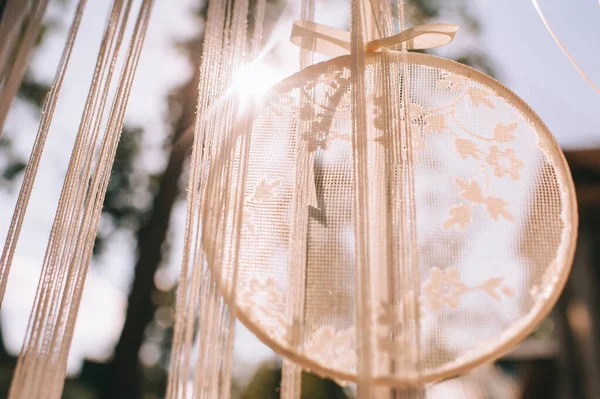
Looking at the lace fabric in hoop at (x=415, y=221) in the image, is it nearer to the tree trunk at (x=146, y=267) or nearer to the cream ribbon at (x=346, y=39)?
the cream ribbon at (x=346, y=39)

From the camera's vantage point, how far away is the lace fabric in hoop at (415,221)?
0.59 m

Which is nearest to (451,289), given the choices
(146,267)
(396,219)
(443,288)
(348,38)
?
(443,288)

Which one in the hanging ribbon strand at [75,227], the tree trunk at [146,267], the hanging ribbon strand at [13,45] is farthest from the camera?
the tree trunk at [146,267]

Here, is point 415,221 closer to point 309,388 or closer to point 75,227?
point 75,227

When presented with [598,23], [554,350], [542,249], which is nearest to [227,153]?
[542,249]

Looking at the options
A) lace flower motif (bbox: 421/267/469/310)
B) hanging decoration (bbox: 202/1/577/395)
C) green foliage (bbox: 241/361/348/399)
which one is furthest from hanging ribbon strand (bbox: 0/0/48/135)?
green foliage (bbox: 241/361/348/399)

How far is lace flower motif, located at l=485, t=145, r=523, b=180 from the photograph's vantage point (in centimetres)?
67

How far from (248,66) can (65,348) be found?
0.46 meters

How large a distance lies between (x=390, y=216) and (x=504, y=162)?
0.65 feet

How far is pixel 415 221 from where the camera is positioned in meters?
0.61

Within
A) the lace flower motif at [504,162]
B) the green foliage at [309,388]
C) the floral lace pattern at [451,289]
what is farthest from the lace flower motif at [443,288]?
the green foliage at [309,388]

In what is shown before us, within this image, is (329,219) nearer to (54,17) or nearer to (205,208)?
(205,208)

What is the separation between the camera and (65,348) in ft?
1.99

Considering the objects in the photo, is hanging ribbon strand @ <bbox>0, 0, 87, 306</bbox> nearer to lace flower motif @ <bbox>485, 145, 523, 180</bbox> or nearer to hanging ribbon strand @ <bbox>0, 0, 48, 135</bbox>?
hanging ribbon strand @ <bbox>0, 0, 48, 135</bbox>
